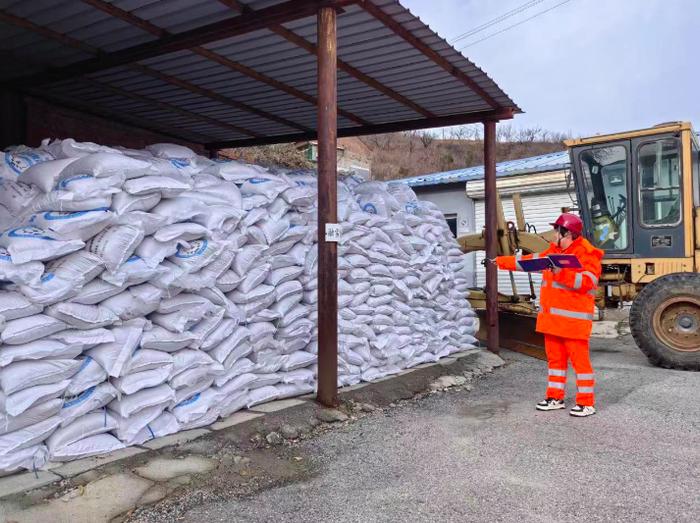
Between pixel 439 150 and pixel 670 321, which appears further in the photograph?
pixel 439 150

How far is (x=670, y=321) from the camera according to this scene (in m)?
7.52

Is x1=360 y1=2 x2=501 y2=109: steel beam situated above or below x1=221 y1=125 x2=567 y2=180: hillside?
below

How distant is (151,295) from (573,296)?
132 inches

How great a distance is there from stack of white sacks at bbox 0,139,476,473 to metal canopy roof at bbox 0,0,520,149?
127 cm

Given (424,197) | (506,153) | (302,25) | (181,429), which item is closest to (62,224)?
(181,429)

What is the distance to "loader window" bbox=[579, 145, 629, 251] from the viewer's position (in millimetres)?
8039

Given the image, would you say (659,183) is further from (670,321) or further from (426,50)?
(426,50)

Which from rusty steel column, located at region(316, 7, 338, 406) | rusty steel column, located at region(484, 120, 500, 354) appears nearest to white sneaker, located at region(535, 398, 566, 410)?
rusty steel column, located at region(316, 7, 338, 406)

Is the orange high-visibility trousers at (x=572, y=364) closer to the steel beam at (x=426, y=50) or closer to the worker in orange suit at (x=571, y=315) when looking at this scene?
the worker in orange suit at (x=571, y=315)

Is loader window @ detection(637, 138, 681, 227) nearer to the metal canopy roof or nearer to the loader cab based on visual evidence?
the loader cab

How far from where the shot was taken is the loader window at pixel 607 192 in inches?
316

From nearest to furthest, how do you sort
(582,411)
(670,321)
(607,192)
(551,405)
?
(582,411) < (551,405) < (670,321) < (607,192)

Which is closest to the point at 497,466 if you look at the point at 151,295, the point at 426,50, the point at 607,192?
the point at 151,295

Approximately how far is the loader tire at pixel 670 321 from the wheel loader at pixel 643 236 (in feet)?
0.03
